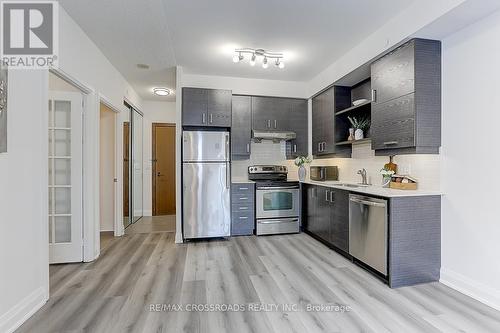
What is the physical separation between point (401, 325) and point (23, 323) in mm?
2848

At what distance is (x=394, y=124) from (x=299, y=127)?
6.96 feet

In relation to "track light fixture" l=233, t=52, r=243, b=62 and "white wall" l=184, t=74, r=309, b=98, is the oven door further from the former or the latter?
"track light fixture" l=233, t=52, r=243, b=62

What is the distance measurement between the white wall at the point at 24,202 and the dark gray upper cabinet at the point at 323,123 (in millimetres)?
3603

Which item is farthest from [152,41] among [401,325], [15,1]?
[401,325]

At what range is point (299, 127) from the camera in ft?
15.5

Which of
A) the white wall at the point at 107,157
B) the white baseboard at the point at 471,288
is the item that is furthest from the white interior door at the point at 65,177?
the white baseboard at the point at 471,288

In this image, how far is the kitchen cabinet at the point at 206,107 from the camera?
4078 mm

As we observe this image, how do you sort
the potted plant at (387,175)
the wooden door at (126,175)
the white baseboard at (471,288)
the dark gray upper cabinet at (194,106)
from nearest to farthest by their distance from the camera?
the white baseboard at (471,288), the potted plant at (387,175), the dark gray upper cabinet at (194,106), the wooden door at (126,175)

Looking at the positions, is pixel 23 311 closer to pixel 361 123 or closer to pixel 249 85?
pixel 249 85

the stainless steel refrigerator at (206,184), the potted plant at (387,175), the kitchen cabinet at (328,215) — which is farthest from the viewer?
the stainless steel refrigerator at (206,184)

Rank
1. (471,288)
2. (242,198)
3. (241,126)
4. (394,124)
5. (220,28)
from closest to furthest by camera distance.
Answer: (471,288), (394,124), (220,28), (242,198), (241,126)

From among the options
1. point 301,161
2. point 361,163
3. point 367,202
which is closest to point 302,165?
point 301,161

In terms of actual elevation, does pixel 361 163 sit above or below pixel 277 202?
above

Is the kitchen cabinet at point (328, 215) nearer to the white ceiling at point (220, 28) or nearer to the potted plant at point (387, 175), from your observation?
the potted plant at point (387, 175)
